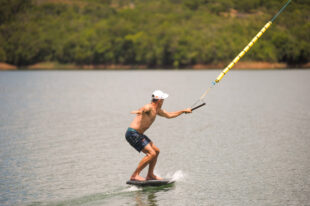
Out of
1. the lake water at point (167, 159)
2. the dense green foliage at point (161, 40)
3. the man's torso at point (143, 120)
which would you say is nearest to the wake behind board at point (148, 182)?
the lake water at point (167, 159)

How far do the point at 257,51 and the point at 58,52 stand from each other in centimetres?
6106

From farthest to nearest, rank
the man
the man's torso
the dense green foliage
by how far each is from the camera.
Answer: the dense green foliage
the man's torso
the man

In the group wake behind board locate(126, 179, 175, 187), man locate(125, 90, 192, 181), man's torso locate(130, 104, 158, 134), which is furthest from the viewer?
wake behind board locate(126, 179, 175, 187)

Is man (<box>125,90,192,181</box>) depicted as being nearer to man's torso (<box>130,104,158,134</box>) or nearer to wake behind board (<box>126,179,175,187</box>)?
man's torso (<box>130,104,158,134</box>)

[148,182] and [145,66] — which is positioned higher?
[145,66]

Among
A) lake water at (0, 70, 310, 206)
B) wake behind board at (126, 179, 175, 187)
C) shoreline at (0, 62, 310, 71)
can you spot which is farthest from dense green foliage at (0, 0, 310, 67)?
wake behind board at (126, 179, 175, 187)

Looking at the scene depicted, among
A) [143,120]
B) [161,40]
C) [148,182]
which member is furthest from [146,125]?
[161,40]

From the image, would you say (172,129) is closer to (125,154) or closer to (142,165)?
(125,154)

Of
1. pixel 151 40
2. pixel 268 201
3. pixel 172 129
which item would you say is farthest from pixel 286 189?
pixel 151 40

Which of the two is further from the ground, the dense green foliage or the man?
the dense green foliage

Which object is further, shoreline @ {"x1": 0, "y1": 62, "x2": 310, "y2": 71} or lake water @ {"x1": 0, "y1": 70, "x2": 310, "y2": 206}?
shoreline @ {"x1": 0, "y1": 62, "x2": 310, "y2": 71}

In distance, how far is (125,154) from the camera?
18.5 m

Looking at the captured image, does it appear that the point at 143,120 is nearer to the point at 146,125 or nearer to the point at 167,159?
the point at 146,125

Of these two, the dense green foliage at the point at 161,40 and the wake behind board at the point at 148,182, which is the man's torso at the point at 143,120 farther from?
the dense green foliage at the point at 161,40
